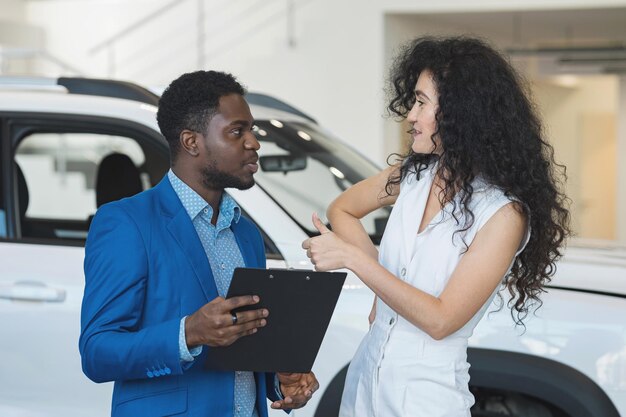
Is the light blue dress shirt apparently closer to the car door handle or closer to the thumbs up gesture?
the thumbs up gesture

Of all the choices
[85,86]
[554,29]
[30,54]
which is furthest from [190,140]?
[554,29]

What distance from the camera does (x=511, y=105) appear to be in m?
2.42

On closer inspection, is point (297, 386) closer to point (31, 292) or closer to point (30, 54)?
point (31, 292)

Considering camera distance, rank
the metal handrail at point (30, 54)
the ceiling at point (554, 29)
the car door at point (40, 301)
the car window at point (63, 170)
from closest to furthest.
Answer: the car door at point (40, 301)
the metal handrail at point (30, 54)
the ceiling at point (554, 29)
the car window at point (63, 170)

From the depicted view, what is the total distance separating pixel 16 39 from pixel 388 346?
1095 centimetres

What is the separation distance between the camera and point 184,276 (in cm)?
234

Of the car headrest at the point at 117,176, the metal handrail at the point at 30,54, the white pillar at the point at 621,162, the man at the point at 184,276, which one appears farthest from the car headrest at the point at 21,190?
the white pillar at the point at 621,162

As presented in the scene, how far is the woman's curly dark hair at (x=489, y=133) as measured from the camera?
2.41 metres

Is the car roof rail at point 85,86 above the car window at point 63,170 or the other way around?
above

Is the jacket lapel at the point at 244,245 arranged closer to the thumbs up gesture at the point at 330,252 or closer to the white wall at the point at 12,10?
the thumbs up gesture at the point at 330,252

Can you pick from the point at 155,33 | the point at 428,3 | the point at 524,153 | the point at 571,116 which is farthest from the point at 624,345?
the point at 571,116

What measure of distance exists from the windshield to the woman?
142 centimetres

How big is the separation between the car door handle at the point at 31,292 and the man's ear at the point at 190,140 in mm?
1508

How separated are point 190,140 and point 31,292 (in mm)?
1581
